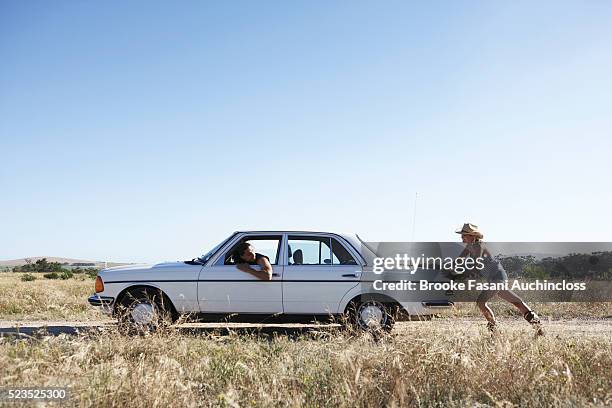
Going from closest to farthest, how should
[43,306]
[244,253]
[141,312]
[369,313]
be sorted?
[369,313]
[141,312]
[244,253]
[43,306]

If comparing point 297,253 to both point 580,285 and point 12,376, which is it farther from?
point 580,285

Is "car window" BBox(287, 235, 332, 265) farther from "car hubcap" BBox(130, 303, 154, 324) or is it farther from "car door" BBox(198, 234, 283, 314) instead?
"car hubcap" BBox(130, 303, 154, 324)

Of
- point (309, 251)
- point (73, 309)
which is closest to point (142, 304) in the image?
point (309, 251)

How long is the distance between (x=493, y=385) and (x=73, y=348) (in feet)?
13.0

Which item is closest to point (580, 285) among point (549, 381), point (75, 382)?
point (549, 381)

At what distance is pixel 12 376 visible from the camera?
394 centimetres

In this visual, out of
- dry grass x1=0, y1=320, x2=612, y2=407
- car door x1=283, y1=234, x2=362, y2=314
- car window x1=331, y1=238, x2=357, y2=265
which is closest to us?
dry grass x1=0, y1=320, x2=612, y2=407

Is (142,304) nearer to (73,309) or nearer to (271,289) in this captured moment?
(271,289)

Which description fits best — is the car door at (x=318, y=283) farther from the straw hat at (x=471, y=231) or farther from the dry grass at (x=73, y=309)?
the dry grass at (x=73, y=309)

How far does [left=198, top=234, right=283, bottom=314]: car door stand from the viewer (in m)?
7.73

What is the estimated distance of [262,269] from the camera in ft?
25.5

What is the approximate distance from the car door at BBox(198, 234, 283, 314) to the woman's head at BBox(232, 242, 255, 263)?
0.20m

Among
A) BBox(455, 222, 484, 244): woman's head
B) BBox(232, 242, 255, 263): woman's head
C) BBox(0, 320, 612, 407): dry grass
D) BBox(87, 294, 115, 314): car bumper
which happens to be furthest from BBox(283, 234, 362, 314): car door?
BBox(87, 294, 115, 314): car bumper

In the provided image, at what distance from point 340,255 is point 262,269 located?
48.8 inches
